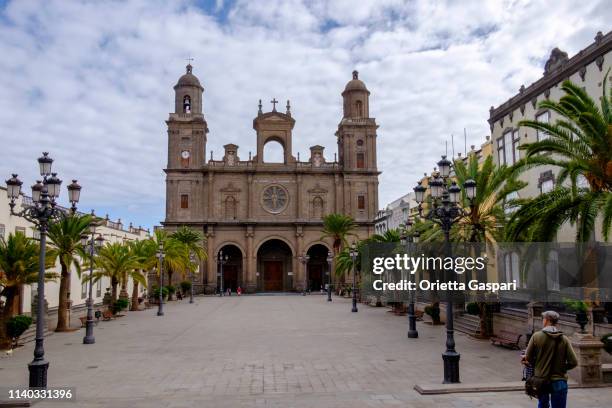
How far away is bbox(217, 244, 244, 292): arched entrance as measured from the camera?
62.6 m

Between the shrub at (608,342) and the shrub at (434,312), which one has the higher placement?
the shrub at (608,342)

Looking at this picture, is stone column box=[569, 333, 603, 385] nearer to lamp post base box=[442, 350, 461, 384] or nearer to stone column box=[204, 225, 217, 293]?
lamp post base box=[442, 350, 461, 384]

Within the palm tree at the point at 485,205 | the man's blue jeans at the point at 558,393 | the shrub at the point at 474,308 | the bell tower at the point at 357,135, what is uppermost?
the bell tower at the point at 357,135

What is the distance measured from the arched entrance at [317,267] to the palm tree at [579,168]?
48785mm

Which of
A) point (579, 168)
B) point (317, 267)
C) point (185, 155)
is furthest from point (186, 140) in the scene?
point (579, 168)

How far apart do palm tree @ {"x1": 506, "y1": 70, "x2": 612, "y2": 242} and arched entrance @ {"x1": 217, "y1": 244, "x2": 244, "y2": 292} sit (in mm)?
49367

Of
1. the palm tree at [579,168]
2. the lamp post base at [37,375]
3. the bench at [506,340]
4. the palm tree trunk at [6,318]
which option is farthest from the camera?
the palm tree trunk at [6,318]

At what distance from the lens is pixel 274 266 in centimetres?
6456

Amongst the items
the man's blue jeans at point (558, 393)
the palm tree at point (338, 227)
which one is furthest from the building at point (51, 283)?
the palm tree at point (338, 227)

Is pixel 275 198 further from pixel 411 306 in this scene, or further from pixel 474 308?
pixel 474 308

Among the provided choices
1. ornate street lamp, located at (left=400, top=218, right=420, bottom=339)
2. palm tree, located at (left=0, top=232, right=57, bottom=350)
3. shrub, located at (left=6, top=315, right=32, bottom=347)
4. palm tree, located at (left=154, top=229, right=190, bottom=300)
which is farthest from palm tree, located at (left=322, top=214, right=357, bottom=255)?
shrub, located at (left=6, top=315, right=32, bottom=347)

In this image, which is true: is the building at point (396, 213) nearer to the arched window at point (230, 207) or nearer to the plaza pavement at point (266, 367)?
the arched window at point (230, 207)

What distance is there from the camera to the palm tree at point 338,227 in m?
56.0

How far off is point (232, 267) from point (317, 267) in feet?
33.3
